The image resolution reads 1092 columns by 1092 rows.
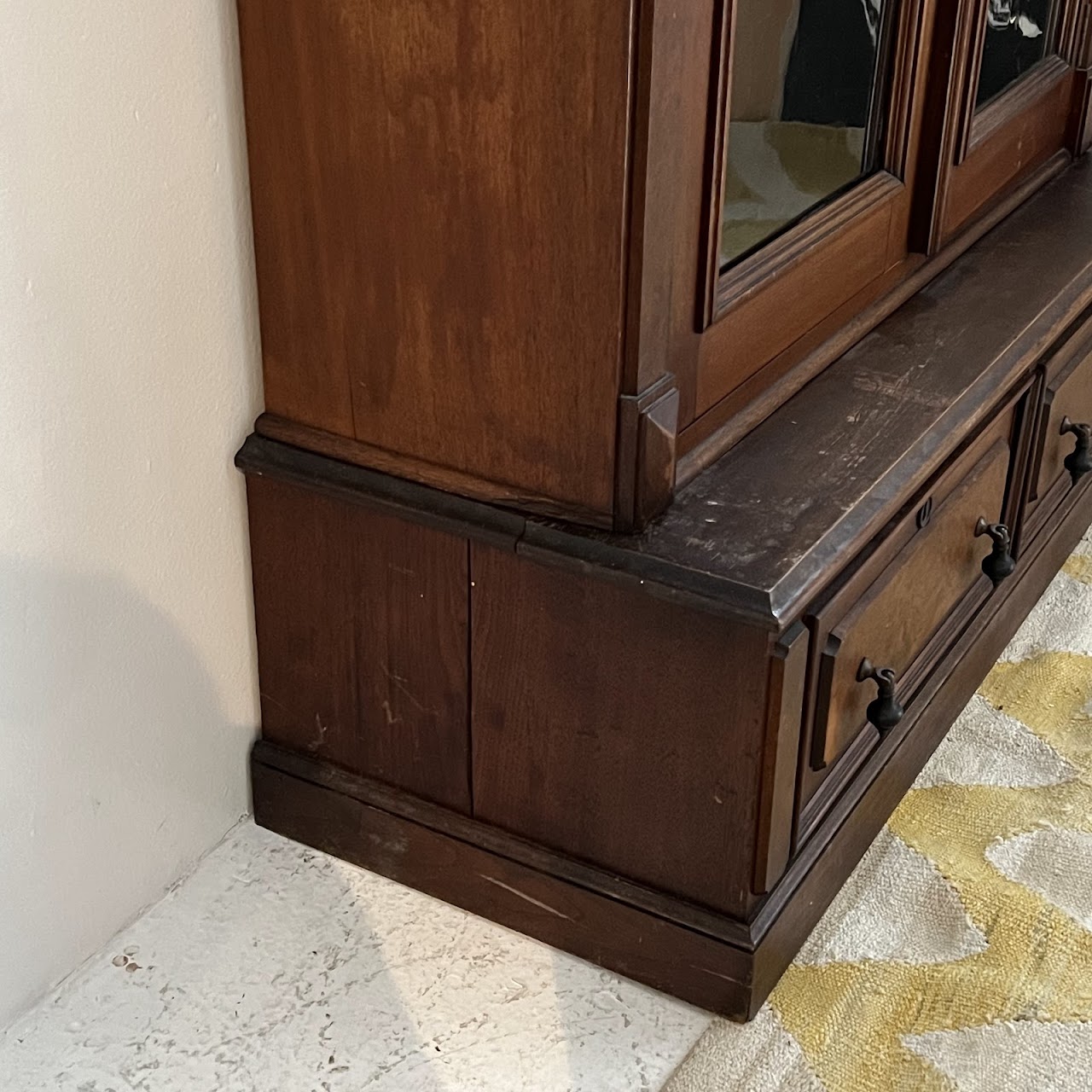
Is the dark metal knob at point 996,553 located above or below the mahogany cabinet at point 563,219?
below

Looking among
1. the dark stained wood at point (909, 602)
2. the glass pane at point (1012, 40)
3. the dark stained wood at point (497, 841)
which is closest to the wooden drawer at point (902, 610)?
the dark stained wood at point (909, 602)

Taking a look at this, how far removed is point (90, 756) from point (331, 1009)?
270 millimetres

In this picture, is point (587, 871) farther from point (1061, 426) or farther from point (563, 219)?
point (1061, 426)

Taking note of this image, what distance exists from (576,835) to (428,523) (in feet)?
0.90

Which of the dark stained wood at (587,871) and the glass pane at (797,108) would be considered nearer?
the glass pane at (797,108)

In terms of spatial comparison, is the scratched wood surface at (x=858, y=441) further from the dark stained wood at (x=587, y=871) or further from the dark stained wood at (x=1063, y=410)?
the dark stained wood at (x=587, y=871)

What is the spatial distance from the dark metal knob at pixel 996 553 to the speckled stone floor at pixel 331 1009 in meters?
0.50

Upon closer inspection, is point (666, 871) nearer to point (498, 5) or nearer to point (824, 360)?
point (824, 360)

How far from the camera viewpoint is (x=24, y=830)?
3.75 ft

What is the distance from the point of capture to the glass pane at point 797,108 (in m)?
1.08

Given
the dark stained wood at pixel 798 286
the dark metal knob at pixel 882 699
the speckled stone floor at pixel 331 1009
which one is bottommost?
the speckled stone floor at pixel 331 1009

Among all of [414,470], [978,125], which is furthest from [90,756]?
[978,125]

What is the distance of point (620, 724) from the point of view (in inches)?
45.0

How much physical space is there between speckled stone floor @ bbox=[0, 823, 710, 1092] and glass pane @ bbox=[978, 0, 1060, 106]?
35.2 inches
